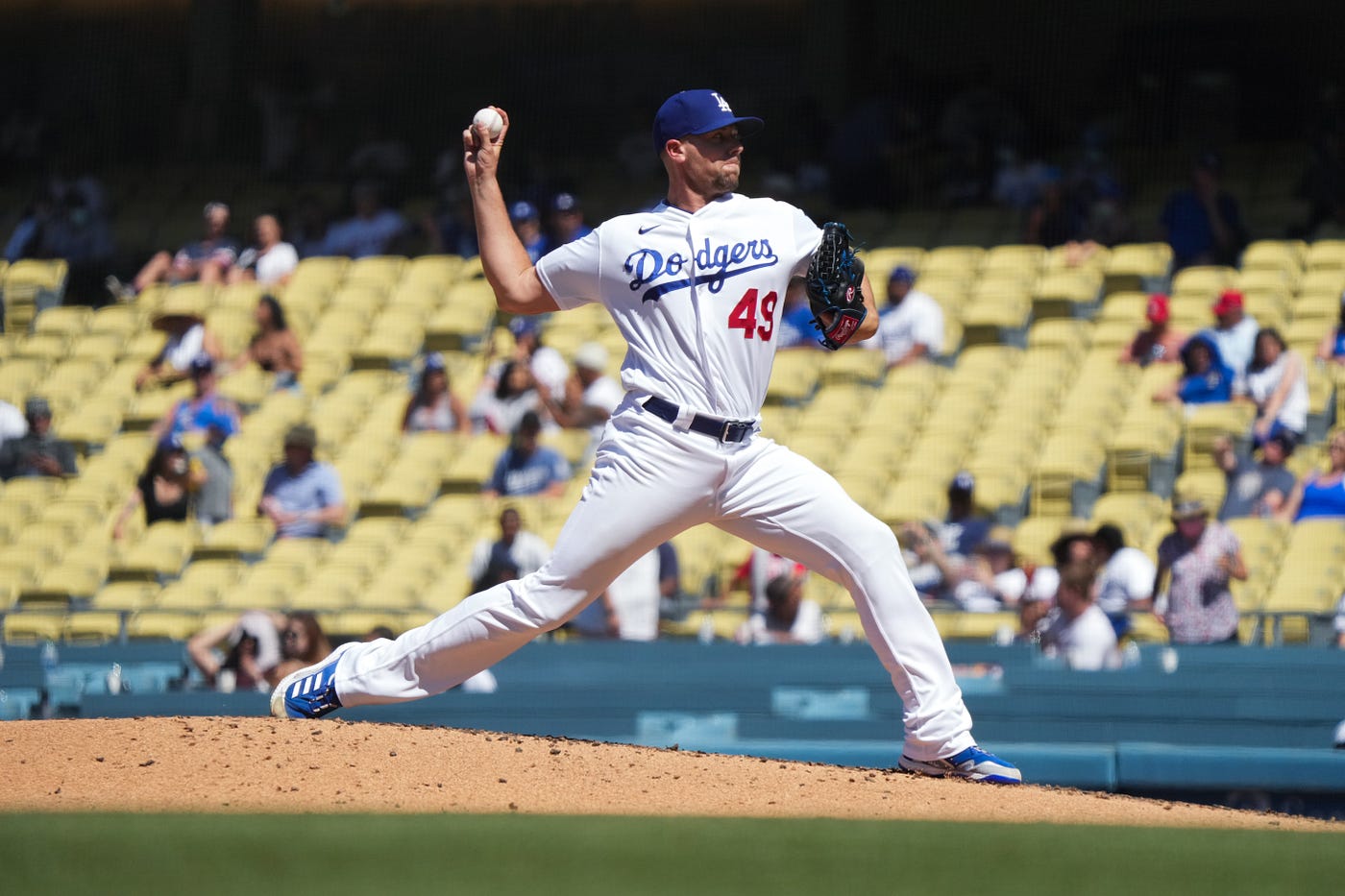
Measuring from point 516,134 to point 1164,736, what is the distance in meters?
9.79

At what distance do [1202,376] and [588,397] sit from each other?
3.56 m

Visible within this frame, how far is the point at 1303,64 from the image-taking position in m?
14.4

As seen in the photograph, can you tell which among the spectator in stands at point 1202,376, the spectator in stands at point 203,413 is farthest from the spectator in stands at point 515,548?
the spectator in stands at point 1202,376

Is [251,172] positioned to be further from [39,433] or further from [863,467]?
[863,467]

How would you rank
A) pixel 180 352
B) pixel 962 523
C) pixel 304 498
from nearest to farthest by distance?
pixel 962 523 → pixel 304 498 → pixel 180 352

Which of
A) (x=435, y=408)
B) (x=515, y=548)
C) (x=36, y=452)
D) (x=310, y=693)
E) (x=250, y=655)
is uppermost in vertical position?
(x=435, y=408)

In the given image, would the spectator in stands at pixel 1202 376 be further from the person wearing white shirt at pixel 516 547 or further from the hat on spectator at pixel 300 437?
the hat on spectator at pixel 300 437

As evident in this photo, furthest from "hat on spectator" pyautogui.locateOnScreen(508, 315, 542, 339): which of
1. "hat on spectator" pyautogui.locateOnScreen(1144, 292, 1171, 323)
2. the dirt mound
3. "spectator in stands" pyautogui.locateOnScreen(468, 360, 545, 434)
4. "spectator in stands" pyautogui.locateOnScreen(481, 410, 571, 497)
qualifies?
the dirt mound

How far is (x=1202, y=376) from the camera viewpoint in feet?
33.7

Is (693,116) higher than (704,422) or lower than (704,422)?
higher

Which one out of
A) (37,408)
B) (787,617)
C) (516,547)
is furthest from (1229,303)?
(37,408)

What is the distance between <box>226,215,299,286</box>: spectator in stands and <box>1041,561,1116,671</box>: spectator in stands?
7849 mm

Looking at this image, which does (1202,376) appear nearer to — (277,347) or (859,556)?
(859,556)

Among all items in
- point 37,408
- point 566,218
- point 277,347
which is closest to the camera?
point 566,218
